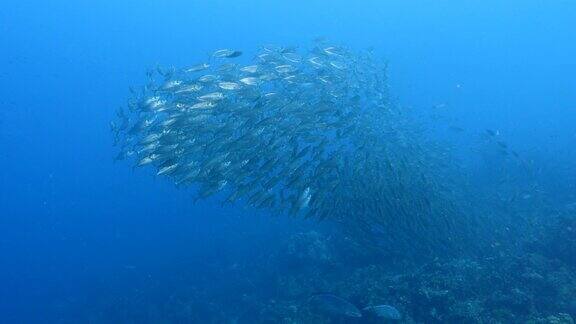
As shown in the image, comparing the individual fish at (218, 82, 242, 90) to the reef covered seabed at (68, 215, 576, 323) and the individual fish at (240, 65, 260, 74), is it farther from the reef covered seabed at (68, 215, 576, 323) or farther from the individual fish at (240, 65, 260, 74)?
the reef covered seabed at (68, 215, 576, 323)

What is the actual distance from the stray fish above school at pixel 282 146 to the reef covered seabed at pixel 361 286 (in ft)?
4.86

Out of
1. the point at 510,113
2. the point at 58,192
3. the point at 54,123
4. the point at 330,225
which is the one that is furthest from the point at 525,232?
the point at 54,123

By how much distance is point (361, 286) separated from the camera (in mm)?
10023

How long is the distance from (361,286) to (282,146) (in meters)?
3.71

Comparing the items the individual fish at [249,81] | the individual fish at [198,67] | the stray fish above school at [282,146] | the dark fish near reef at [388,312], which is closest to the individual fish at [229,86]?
the stray fish above school at [282,146]

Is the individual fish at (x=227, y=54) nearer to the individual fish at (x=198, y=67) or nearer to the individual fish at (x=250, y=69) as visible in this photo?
the individual fish at (x=198, y=67)

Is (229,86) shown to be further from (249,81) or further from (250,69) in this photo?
(250,69)

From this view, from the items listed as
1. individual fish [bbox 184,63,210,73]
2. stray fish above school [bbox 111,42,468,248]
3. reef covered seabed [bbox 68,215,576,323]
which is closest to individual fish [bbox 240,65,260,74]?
stray fish above school [bbox 111,42,468,248]

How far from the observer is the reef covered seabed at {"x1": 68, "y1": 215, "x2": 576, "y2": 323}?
26.3ft

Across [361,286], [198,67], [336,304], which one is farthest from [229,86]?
[361,286]

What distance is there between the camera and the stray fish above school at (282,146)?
8.54 m

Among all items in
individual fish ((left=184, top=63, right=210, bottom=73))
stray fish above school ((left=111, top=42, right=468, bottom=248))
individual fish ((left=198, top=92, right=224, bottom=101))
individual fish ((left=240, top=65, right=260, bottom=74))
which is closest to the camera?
stray fish above school ((left=111, top=42, right=468, bottom=248))

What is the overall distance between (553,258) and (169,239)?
65.7 ft

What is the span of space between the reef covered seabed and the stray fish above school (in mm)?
1481
